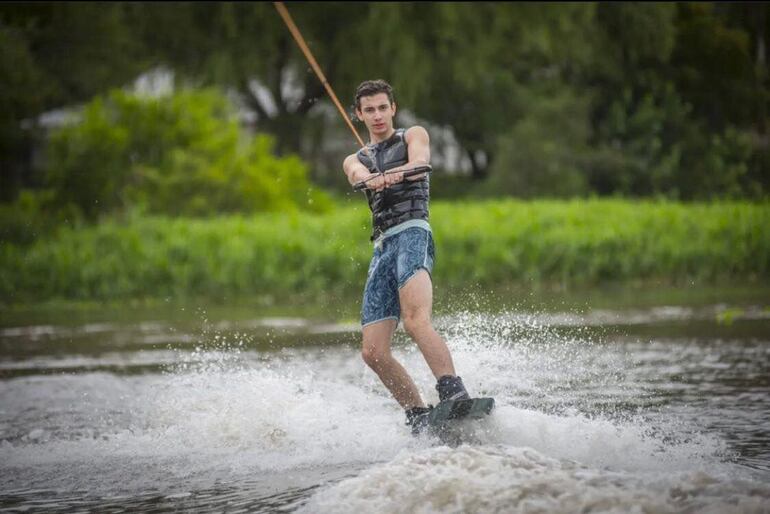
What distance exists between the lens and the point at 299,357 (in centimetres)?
1204

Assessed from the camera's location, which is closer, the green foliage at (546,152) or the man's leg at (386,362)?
the man's leg at (386,362)

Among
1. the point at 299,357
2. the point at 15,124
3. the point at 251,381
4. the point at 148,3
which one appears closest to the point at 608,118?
the point at 148,3

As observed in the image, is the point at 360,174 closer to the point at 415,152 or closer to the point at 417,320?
the point at 415,152

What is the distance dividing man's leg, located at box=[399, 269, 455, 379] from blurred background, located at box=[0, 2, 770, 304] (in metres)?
11.4

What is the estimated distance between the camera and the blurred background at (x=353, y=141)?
19.4m

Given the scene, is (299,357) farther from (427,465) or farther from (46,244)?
(46,244)

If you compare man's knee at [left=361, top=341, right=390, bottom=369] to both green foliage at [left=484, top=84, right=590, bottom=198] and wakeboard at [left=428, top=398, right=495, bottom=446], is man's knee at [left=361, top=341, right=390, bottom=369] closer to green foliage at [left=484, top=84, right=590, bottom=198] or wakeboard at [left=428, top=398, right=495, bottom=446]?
wakeboard at [left=428, top=398, right=495, bottom=446]

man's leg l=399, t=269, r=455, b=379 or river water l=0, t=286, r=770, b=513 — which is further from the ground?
man's leg l=399, t=269, r=455, b=379

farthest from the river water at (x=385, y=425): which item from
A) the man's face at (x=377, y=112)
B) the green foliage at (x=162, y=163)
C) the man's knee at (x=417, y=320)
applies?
the green foliage at (x=162, y=163)

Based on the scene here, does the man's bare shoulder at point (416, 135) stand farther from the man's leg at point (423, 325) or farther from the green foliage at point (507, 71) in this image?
the green foliage at point (507, 71)

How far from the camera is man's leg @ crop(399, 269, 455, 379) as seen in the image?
23.7 ft

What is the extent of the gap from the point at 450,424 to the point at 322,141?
2676cm

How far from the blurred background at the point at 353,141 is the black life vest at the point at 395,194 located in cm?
1099

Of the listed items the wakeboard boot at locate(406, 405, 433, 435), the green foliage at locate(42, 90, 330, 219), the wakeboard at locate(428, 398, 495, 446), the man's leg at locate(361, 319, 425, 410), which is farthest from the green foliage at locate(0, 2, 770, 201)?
the wakeboard at locate(428, 398, 495, 446)
